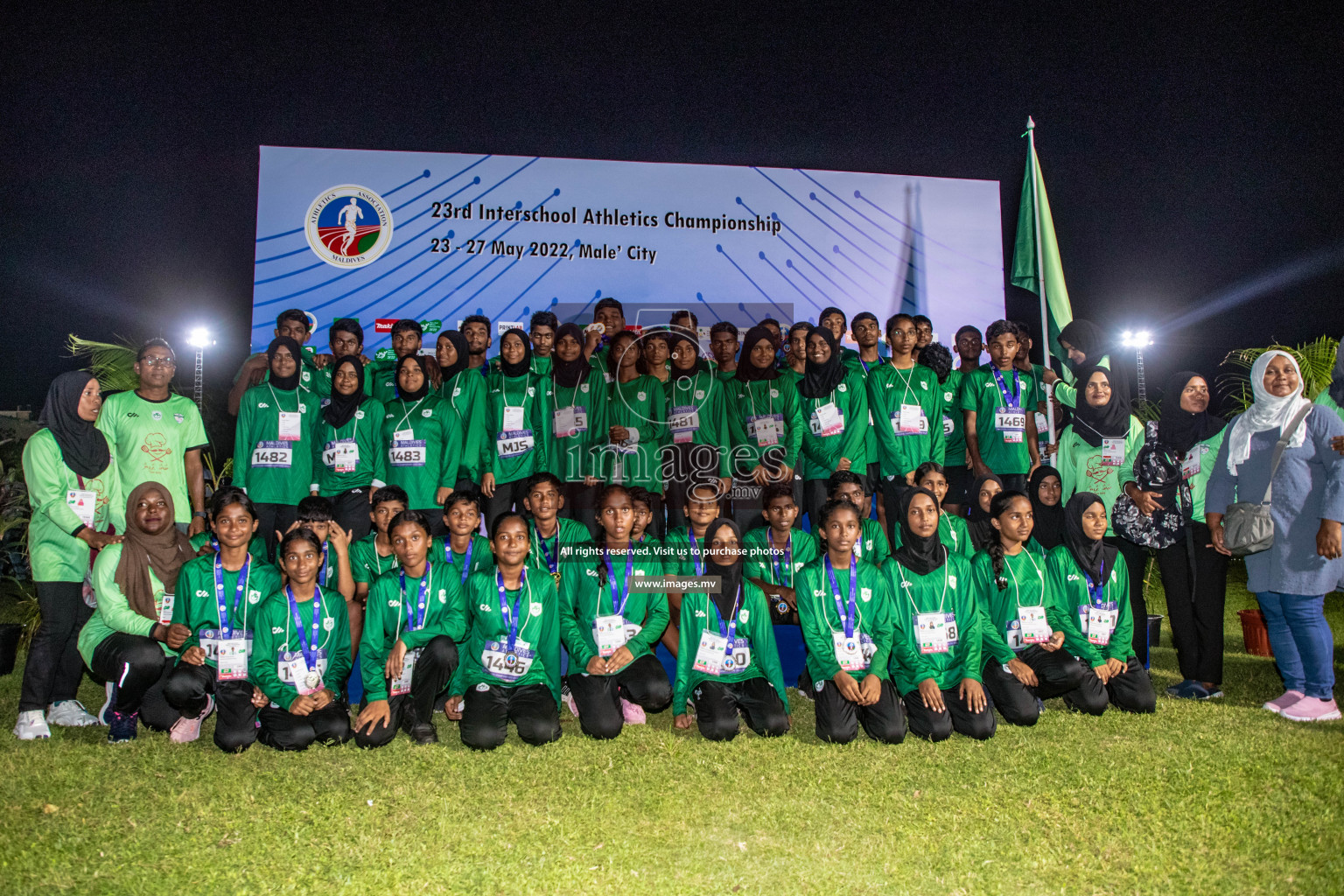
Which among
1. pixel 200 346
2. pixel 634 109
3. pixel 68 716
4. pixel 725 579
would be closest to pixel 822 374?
pixel 725 579

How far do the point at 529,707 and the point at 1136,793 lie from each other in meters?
2.58

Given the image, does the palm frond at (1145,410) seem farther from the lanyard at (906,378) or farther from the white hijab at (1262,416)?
the lanyard at (906,378)

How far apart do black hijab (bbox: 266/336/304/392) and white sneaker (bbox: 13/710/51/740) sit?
6.70 ft

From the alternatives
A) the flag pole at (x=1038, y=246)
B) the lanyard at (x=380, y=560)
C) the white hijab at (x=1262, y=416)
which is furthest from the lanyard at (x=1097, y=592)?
the lanyard at (x=380, y=560)

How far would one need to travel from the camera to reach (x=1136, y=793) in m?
3.17

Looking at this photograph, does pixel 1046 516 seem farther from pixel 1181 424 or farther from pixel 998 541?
pixel 1181 424

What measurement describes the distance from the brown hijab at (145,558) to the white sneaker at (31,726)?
64 centimetres

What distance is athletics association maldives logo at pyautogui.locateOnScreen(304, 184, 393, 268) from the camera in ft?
22.0

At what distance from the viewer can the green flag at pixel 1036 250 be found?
23.6ft

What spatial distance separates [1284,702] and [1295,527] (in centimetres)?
90

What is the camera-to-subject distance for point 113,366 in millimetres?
6383

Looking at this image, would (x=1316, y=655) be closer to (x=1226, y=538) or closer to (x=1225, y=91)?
(x=1226, y=538)

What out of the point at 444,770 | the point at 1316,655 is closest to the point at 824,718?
the point at 444,770

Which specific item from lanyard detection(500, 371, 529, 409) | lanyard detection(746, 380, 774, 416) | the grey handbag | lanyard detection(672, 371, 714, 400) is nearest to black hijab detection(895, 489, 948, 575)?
lanyard detection(746, 380, 774, 416)
